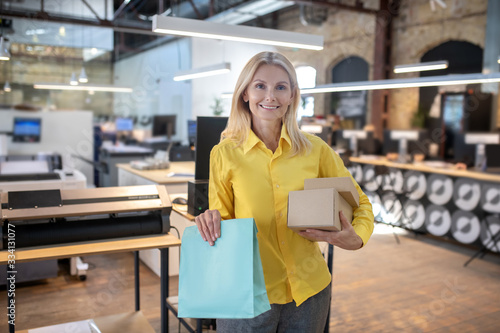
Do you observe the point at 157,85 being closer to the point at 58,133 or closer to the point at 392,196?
the point at 58,133

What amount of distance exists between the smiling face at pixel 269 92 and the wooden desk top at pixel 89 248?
111 cm

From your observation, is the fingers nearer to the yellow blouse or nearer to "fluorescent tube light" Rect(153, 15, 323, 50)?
the yellow blouse

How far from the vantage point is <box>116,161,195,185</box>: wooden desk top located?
466 cm

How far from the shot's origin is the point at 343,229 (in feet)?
4.50

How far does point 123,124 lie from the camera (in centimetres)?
984

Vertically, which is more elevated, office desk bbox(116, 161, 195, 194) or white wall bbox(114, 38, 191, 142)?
white wall bbox(114, 38, 191, 142)

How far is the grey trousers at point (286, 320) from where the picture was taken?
1410mm

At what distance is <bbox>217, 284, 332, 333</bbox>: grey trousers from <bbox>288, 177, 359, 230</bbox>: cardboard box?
0.27 m

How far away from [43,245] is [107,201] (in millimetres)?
370

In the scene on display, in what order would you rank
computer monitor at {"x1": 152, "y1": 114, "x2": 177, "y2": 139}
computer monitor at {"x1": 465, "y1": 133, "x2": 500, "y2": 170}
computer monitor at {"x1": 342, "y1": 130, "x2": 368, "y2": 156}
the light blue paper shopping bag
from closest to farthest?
the light blue paper shopping bag, computer monitor at {"x1": 465, "y1": 133, "x2": 500, "y2": 170}, computer monitor at {"x1": 342, "y1": 130, "x2": 368, "y2": 156}, computer monitor at {"x1": 152, "y1": 114, "x2": 177, "y2": 139}

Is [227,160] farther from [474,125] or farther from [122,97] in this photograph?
[122,97]

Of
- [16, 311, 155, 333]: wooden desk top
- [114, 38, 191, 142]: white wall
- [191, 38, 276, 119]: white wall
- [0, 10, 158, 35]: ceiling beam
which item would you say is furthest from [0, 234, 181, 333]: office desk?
[114, 38, 191, 142]: white wall

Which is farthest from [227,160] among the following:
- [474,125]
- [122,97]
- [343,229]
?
[122,97]

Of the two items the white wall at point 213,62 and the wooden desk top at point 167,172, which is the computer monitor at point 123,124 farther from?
the wooden desk top at point 167,172
